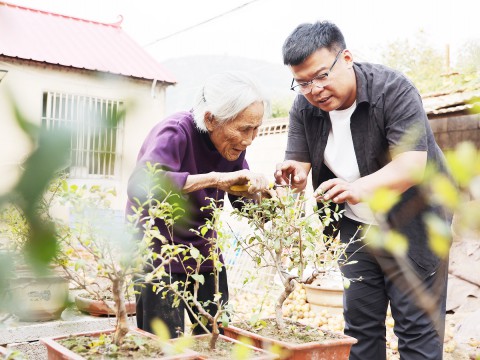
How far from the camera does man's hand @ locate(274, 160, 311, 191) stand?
2230 mm

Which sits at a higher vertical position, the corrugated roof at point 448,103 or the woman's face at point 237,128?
the corrugated roof at point 448,103

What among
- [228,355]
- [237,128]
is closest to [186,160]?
[237,128]

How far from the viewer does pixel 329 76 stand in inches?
82.4

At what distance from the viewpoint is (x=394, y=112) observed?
2.09m

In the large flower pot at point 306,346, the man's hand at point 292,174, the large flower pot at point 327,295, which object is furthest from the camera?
the large flower pot at point 327,295

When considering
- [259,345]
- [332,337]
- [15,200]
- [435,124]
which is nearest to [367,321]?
[332,337]

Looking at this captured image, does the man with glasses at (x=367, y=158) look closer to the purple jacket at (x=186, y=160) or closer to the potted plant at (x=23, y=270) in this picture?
the purple jacket at (x=186, y=160)

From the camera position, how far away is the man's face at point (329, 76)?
6.82 ft

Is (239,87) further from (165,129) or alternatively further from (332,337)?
(332,337)

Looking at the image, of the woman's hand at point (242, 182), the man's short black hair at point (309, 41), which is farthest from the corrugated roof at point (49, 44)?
the man's short black hair at point (309, 41)

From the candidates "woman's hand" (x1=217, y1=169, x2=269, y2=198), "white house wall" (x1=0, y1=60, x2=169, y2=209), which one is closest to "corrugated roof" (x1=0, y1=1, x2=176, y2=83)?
"white house wall" (x1=0, y1=60, x2=169, y2=209)

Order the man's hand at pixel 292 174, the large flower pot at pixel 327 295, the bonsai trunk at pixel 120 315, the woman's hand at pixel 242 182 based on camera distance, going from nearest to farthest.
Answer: the bonsai trunk at pixel 120 315
the woman's hand at pixel 242 182
the man's hand at pixel 292 174
the large flower pot at pixel 327 295

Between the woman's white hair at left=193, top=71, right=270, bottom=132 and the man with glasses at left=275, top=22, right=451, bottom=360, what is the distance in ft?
0.62

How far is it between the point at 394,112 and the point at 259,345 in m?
0.97
